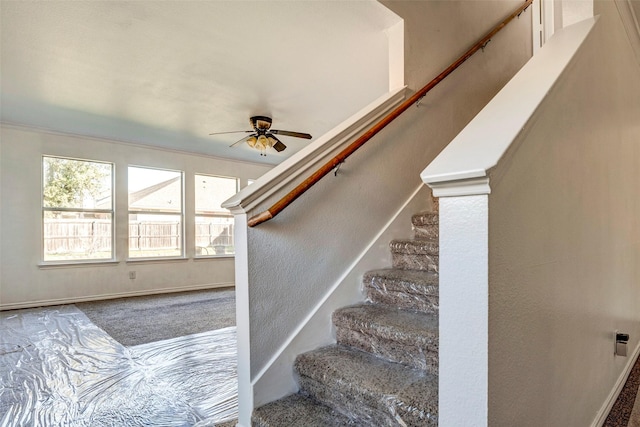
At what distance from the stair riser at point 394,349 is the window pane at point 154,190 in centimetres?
484

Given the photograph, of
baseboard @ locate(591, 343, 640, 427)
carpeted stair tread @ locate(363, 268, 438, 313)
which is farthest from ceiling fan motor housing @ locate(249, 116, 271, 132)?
baseboard @ locate(591, 343, 640, 427)

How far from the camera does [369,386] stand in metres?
1.29

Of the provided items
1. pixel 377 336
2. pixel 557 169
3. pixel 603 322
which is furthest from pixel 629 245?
pixel 377 336

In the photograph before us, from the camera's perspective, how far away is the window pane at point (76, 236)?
4703 millimetres

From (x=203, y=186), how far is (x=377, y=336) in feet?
17.5

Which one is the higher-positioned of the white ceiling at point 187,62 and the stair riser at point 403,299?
the white ceiling at point 187,62

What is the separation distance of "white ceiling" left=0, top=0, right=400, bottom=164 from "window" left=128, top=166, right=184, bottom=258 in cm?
113

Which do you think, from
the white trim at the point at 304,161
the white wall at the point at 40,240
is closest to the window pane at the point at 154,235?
the white wall at the point at 40,240

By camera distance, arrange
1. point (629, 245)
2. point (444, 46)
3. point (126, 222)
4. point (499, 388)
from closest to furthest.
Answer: point (499, 388), point (629, 245), point (444, 46), point (126, 222)

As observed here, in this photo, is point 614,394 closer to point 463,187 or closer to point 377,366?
point 377,366

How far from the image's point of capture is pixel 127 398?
192 cm

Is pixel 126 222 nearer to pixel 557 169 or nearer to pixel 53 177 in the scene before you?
pixel 53 177

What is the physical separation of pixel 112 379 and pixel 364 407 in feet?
5.87

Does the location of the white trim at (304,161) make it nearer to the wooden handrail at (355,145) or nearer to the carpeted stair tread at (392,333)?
the wooden handrail at (355,145)
